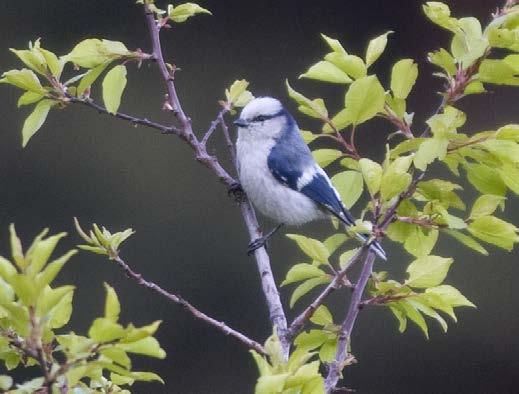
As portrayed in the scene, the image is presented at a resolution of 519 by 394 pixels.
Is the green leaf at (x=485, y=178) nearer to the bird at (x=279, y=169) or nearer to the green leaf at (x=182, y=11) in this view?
the green leaf at (x=182, y=11)

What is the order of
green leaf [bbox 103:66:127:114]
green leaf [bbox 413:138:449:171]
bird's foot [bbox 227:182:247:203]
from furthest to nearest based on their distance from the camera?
bird's foot [bbox 227:182:247:203] → green leaf [bbox 103:66:127:114] → green leaf [bbox 413:138:449:171]

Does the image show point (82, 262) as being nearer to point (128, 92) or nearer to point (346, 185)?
point (128, 92)

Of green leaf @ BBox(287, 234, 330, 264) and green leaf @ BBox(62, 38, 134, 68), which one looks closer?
green leaf @ BBox(287, 234, 330, 264)

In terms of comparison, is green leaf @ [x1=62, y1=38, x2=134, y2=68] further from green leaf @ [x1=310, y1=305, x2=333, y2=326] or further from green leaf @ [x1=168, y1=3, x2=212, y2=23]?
green leaf @ [x1=310, y1=305, x2=333, y2=326]

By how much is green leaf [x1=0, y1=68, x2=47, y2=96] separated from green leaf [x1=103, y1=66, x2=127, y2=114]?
102 mm

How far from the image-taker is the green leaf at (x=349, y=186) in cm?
145

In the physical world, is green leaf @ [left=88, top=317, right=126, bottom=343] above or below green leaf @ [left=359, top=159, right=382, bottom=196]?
above

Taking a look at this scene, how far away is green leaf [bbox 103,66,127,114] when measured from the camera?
154 cm

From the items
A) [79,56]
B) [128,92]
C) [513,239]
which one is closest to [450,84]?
[513,239]

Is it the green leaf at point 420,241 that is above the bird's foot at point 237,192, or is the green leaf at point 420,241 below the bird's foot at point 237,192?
above

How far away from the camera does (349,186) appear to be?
1454 millimetres

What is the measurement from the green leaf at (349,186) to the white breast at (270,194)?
0.90 meters

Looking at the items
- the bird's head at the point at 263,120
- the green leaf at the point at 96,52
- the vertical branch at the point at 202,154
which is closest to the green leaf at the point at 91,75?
the green leaf at the point at 96,52

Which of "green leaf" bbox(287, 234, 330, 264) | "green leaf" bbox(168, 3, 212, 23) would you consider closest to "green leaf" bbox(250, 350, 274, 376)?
"green leaf" bbox(287, 234, 330, 264)
